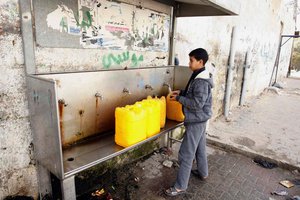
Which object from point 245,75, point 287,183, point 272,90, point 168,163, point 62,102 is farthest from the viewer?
point 272,90

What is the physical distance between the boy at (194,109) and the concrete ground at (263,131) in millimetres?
1678

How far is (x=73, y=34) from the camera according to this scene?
2.01 meters

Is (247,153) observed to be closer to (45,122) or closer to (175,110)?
(175,110)

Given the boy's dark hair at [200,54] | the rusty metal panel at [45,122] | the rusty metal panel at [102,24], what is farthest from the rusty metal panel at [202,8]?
the rusty metal panel at [45,122]

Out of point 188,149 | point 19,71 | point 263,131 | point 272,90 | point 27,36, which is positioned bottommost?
point 263,131

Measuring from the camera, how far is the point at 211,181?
2.87 meters

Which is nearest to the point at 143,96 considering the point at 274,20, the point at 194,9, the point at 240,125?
the point at 194,9

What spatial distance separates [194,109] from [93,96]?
1090 mm

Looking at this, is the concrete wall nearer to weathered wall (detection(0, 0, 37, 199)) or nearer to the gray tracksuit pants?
weathered wall (detection(0, 0, 37, 199))

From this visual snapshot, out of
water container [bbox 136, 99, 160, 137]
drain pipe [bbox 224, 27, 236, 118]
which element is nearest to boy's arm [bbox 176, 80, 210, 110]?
water container [bbox 136, 99, 160, 137]

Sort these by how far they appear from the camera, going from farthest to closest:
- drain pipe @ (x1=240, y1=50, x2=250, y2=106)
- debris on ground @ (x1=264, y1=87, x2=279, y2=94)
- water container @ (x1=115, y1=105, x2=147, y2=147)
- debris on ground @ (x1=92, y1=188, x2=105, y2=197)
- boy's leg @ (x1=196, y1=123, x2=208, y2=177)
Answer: debris on ground @ (x1=264, y1=87, x2=279, y2=94) → drain pipe @ (x1=240, y1=50, x2=250, y2=106) → boy's leg @ (x1=196, y1=123, x2=208, y2=177) → debris on ground @ (x1=92, y1=188, x2=105, y2=197) → water container @ (x1=115, y1=105, x2=147, y2=147)

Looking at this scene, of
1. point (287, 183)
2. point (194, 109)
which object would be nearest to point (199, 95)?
point (194, 109)

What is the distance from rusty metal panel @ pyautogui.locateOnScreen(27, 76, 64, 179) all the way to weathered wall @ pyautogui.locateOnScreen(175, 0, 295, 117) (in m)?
2.42

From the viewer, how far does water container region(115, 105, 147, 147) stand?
6.73ft
